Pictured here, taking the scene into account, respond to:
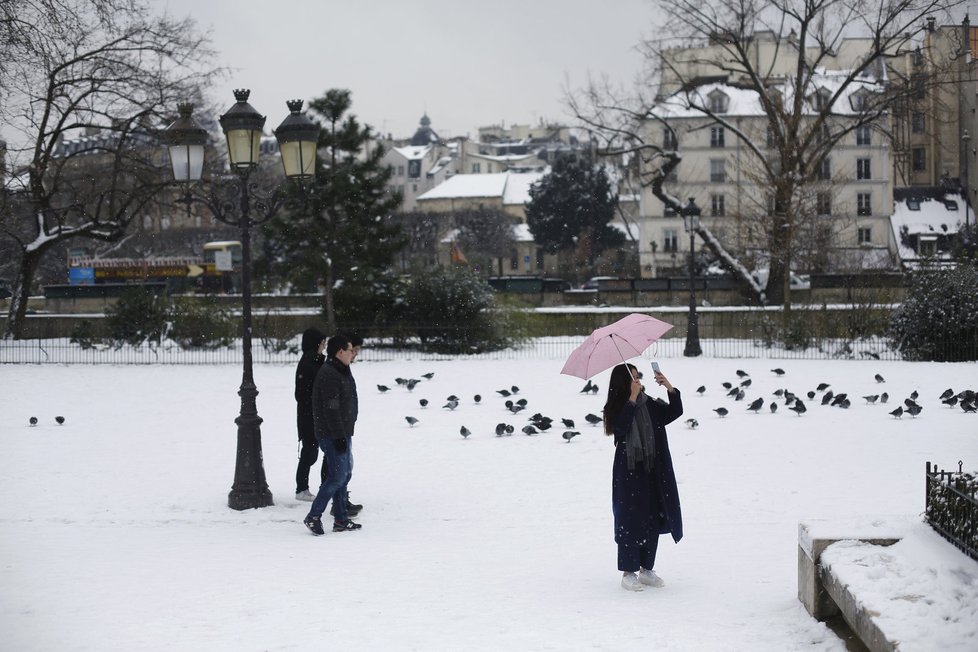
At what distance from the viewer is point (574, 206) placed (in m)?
69.2

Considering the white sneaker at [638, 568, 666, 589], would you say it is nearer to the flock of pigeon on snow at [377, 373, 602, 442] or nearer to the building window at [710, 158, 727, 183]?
the flock of pigeon on snow at [377, 373, 602, 442]

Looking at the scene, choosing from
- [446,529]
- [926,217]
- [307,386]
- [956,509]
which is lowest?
[446,529]

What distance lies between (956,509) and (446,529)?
Answer: 17.8 ft

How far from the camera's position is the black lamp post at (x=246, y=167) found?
1144 centimetres

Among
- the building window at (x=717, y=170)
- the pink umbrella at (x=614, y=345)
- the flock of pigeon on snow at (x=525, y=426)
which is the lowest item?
the flock of pigeon on snow at (x=525, y=426)

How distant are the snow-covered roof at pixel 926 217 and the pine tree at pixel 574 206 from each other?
1673cm

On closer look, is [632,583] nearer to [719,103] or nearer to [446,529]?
[446,529]

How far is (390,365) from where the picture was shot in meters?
27.3

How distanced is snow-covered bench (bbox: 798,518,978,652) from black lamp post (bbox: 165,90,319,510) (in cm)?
630

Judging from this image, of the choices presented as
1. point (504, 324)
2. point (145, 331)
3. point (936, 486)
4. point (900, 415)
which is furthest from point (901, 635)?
point (145, 331)

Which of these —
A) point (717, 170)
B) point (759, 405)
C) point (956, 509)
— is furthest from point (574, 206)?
point (956, 509)

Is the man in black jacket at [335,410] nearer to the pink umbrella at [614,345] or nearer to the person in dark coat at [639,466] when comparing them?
the pink umbrella at [614,345]

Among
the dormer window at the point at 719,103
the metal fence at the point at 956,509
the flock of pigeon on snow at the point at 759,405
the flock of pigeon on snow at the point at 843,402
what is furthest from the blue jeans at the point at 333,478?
the dormer window at the point at 719,103

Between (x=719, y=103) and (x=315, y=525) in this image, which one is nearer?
(x=315, y=525)
